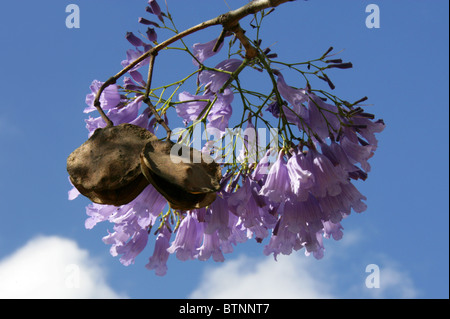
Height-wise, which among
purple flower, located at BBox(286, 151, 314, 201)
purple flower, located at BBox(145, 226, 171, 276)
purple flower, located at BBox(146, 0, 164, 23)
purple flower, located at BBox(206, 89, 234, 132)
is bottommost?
purple flower, located at BBox(145, 226, 171, 276)

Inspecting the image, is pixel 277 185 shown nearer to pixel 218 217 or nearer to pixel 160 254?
pixel 218 217

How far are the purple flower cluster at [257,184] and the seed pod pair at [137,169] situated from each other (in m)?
0.45

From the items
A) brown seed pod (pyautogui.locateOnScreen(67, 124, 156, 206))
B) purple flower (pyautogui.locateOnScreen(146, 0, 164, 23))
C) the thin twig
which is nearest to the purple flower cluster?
purple flower (pyautogui.locateOnScreen(146, 0, 164, 23))

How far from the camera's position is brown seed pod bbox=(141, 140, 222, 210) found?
5.95 ft

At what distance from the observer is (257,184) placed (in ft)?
8.12

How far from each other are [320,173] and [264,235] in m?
0.44

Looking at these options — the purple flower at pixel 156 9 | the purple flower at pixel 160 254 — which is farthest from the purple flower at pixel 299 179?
the purple flower at pixel 156 9

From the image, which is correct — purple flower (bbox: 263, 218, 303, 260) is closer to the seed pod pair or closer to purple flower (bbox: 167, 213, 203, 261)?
purple flower (bbox: 167, 213, 203, 261)

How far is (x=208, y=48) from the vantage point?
103 inches

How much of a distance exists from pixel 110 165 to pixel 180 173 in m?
0.24

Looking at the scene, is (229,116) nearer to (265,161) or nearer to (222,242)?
(265,161)

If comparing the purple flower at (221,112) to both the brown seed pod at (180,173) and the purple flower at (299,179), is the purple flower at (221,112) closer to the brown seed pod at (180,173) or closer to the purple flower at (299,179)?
the purple flower at (299,179)

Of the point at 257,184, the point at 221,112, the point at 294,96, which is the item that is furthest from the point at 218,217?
the point at 294,96

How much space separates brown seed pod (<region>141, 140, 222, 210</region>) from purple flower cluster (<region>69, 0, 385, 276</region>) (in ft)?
1.57
